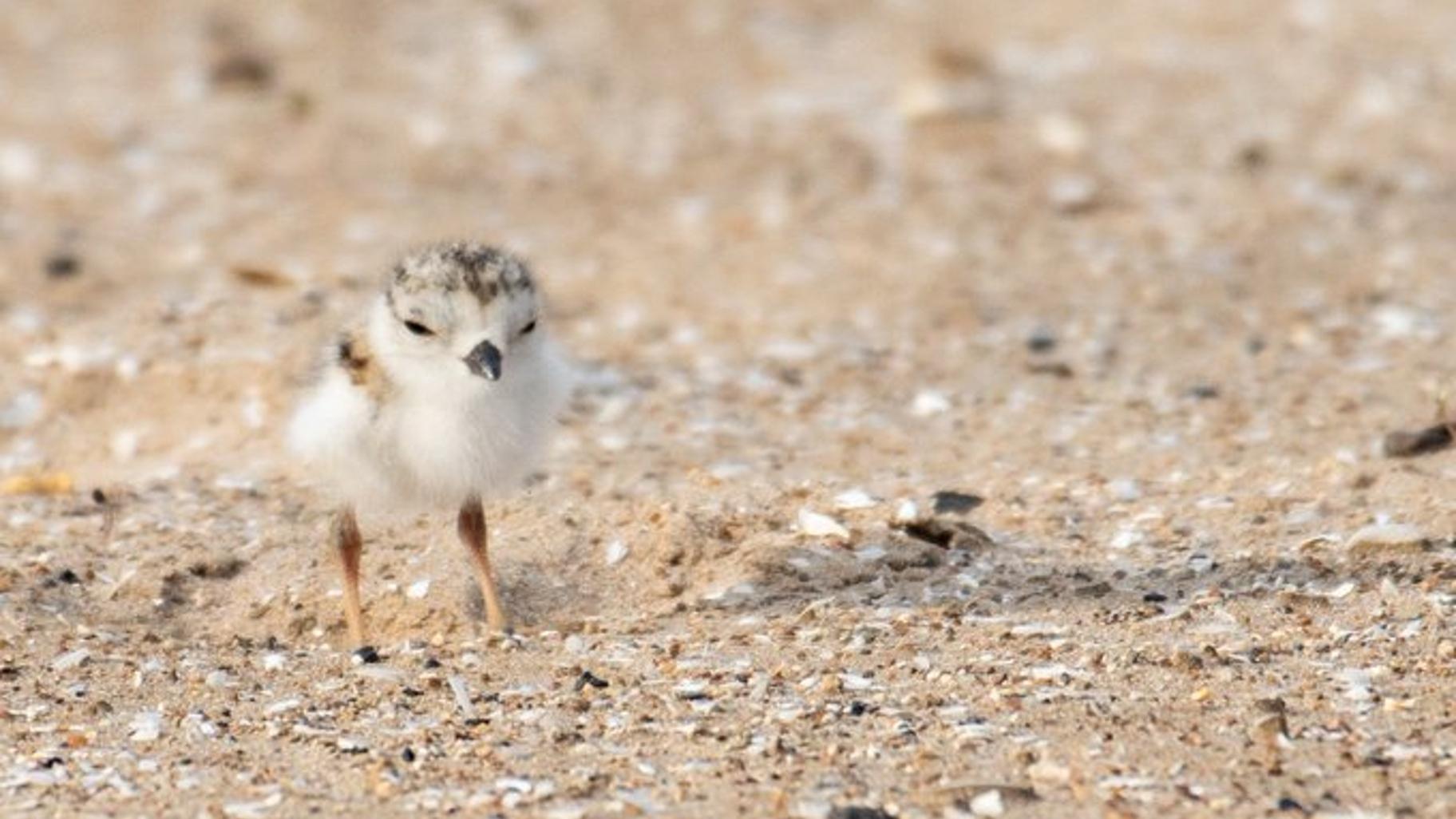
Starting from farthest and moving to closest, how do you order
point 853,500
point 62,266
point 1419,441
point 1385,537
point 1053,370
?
1. point 62,266
2. point 1053,370
3. point 1419,441
4. point 853,500
5. point 1385,537

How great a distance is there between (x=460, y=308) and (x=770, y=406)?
6.93 feet

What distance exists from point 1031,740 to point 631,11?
23.7 feet

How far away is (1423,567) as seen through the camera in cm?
465

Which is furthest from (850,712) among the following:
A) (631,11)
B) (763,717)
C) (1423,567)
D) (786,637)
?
(631,11)

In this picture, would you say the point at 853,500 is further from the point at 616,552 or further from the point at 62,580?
the point at 62,580

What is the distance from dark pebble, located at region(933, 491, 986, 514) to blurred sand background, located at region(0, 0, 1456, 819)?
0.11 feet

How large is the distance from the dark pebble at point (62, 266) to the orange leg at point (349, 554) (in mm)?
3375

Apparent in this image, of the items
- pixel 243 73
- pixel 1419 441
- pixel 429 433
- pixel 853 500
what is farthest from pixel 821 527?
pixel 243 73

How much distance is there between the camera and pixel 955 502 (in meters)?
5.32

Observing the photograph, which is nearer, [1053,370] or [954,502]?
[954,502]

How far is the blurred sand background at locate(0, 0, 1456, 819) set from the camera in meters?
3.86

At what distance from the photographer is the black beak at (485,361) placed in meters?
4.35

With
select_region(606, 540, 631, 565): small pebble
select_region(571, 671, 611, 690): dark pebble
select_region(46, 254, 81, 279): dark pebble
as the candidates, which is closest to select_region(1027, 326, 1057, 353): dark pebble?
select_region(606, 540, 631, 565): small pebble

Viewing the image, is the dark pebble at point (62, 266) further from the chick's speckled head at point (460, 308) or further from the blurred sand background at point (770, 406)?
the chick's speckled head at point (460, 308)
